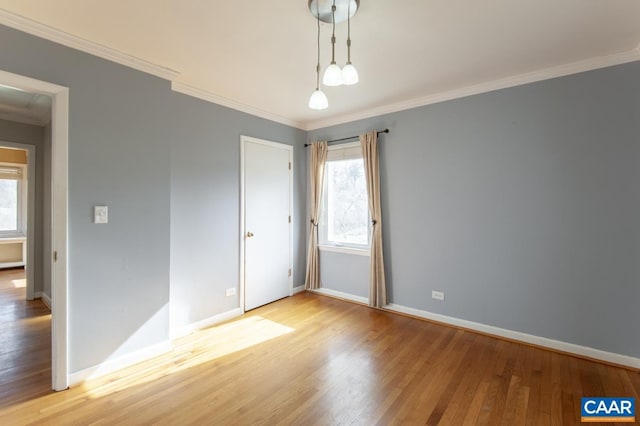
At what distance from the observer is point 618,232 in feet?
Result: 8.27

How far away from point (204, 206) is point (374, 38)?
7.92 feet

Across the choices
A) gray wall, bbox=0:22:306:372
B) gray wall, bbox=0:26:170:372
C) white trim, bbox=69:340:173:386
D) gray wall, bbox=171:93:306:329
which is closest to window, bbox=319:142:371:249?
gray wall, bbox=171:93:306:329

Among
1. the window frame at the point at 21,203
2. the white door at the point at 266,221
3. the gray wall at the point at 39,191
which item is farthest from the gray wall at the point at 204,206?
the window frame at the point at 21,203

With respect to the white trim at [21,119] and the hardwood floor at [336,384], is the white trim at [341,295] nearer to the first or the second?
the hardwood floor at [336,384]

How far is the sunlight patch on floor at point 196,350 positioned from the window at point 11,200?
20.5 ft

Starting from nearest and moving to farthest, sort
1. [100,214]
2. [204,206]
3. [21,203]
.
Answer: [100,214], [204,206], [21,203]

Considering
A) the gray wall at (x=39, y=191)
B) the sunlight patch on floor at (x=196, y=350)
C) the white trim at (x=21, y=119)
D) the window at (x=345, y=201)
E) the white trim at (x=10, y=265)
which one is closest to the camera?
the sunlight patch on floor at (x=196, y=350)

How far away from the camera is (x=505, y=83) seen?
299cm

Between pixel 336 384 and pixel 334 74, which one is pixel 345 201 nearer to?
pixel 336 384

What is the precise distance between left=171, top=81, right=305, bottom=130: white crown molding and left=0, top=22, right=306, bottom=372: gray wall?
0.09m

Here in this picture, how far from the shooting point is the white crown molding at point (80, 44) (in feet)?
6.53

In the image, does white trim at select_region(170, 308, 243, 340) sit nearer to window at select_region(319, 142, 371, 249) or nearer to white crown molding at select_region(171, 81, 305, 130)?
window at select_region(319, 142, 371, 249)

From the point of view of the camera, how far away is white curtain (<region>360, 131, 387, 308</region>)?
12.5 feet

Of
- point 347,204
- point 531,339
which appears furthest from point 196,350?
point 531,339
